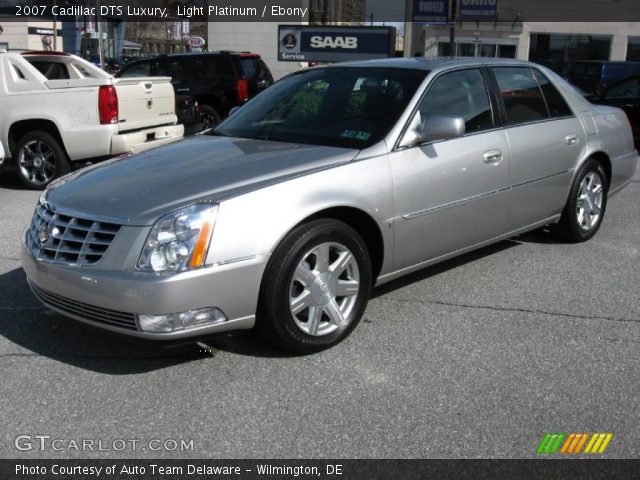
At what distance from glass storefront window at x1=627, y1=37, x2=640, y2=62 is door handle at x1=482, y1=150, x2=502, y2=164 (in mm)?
31956

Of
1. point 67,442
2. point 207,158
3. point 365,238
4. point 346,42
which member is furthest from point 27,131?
point 346,42

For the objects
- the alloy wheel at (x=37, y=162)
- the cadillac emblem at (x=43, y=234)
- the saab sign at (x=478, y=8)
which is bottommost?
the alloy wheel at (x=37, y=162)

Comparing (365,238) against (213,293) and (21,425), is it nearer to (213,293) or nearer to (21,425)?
(213,293)

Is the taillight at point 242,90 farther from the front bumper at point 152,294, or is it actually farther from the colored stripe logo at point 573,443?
the colored stripe logo at point 573,443

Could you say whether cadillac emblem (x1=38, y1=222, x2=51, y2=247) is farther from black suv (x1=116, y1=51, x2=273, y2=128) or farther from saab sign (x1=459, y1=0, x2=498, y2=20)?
saab sign (x1=459, y1=0, x2=498, y2=20)

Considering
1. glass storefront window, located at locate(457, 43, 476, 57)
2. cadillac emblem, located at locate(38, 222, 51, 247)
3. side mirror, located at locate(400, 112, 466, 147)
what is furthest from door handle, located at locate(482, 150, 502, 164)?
glass storefront window, located at locate(457, 43, 476, 57)

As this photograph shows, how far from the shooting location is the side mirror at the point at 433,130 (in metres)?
4.39

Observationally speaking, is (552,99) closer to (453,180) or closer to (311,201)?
(453,180)

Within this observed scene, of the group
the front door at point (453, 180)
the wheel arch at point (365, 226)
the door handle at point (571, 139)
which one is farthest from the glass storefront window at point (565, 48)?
the wheel arch at point (365, 226)

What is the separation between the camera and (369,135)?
14.7ft

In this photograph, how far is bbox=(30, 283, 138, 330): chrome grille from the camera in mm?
3543

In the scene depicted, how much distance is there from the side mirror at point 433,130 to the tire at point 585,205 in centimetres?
197

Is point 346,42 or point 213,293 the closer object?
point 213,293

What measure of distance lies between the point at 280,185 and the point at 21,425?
5.46 ft
